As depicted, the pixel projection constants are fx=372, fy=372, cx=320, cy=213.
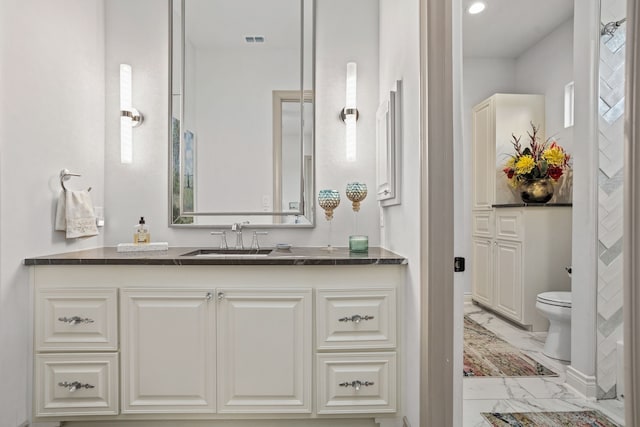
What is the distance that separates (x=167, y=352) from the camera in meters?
1.75

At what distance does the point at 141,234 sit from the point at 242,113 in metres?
0.98

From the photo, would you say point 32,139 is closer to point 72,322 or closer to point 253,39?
point 72,322

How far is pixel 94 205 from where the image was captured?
7.47 feet

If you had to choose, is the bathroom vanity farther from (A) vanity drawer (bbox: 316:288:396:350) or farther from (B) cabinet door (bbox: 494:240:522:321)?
Answer: (B) cabinet door (bbox: 494:240:522:321)

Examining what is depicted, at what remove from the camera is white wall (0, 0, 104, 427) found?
1661 mm

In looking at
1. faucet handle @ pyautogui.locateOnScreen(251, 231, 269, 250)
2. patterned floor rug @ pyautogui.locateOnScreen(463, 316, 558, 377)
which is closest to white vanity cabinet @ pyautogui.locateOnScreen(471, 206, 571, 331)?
patterned floor rug @ pyautogui.locateOnScreen(463, 316, 558, 377)

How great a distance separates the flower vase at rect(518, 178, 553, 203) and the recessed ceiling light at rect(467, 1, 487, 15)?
5.19 feet

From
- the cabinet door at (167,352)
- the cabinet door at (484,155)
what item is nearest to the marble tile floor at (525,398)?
the cabinet door at (167,352)

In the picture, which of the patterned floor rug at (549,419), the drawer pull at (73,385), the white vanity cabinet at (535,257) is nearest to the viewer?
the drawer pull at (73,385)

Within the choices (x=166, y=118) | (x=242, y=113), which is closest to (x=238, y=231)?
(x=242, y=113)

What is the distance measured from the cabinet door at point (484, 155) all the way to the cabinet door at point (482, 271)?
41 cm

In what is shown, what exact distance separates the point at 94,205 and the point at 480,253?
3.55m

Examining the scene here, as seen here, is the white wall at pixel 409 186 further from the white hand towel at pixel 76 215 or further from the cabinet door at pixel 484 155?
the cabinet door at pixel 484 155

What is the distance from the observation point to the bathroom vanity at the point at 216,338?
1743 mm
